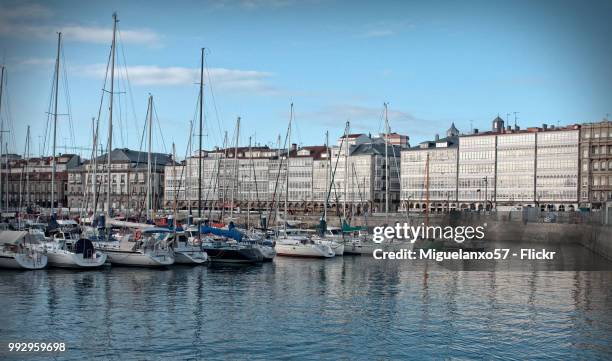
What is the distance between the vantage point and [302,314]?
32.1 metres

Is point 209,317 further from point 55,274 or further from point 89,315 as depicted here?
point 55,274

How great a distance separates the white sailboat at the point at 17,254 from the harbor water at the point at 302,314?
3.51ft

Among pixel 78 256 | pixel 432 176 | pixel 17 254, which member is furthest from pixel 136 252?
pixel 432 176

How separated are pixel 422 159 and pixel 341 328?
107 m

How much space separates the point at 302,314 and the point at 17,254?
67.8ft

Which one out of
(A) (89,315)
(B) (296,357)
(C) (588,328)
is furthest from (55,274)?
(C) (588,328)

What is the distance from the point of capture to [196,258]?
51531 millimetres

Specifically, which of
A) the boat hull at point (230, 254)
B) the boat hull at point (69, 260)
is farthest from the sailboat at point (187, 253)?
the boat hull at point (69, 260)

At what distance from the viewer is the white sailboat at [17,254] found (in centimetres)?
4459

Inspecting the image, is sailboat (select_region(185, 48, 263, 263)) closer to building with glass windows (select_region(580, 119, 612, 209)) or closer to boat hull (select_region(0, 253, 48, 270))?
boat hull (select_region(0, 253, 48, 270))

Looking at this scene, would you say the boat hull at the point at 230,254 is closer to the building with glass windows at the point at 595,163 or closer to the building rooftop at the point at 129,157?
the building with glass windows at the point at 595,163

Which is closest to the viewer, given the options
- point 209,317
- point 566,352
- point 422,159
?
point 566,352

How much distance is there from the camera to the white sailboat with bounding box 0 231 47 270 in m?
44.6

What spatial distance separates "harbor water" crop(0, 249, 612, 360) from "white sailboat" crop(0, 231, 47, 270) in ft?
3.51
